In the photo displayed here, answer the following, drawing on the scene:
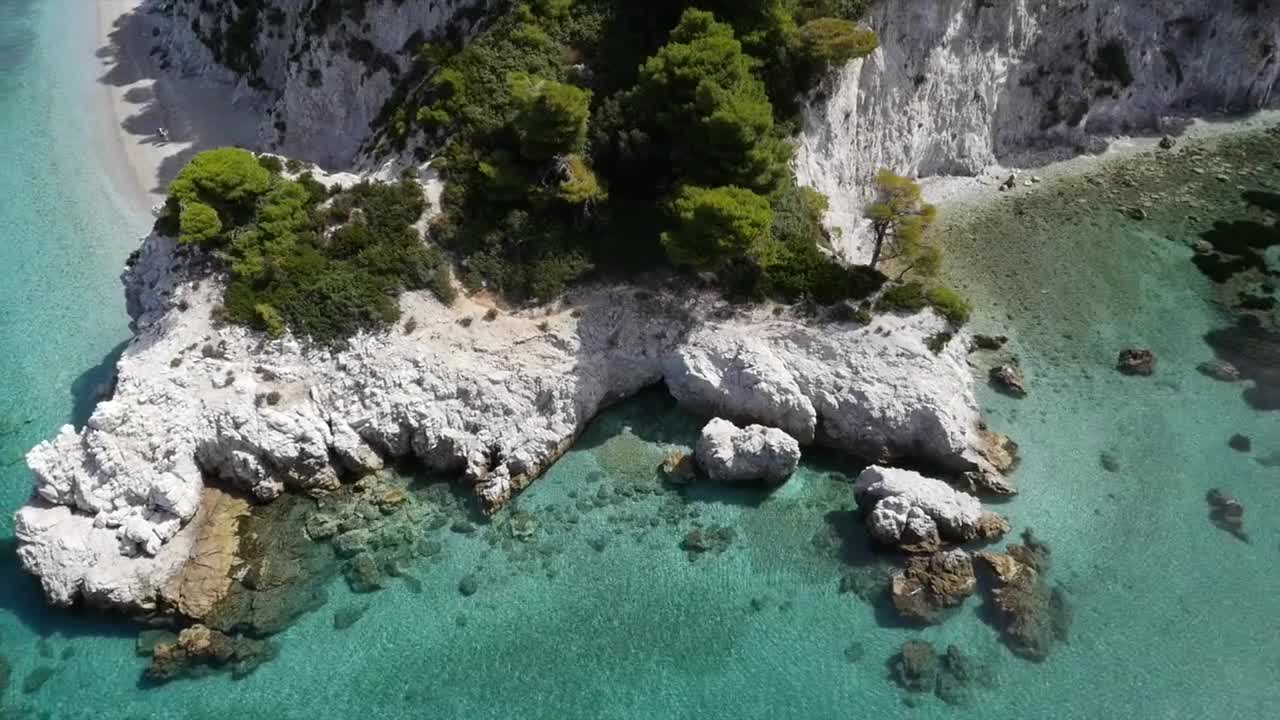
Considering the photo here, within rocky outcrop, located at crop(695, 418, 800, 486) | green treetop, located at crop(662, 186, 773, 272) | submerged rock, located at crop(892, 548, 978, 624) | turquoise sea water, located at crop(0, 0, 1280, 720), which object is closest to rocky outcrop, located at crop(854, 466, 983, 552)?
submerged rock, located at crop(892, 548, 978, 624)

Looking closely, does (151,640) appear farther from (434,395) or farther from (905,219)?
(905,219)

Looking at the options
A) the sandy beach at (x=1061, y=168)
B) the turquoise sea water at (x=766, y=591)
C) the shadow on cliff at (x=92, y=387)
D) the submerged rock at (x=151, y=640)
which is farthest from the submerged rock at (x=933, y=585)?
the shadow on cliff at (x=92, y=387)

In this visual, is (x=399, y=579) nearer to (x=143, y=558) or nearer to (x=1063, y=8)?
(x=143, y=558)

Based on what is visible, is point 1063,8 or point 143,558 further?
point 1063,8

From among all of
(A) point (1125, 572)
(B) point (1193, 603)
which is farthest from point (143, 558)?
(B) point (1193, 603)

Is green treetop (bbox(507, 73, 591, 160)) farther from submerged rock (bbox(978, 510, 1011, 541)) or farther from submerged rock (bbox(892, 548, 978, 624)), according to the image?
submerged rock (bbox(978, 510, 1011, 541))

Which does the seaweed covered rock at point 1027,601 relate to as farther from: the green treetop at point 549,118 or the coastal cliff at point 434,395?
the green treetop at point 549,118

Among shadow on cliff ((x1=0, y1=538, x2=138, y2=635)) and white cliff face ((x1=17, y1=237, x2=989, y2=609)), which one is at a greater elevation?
white cliff face ((x1=17, y1=237, x2=989, y2=609))
